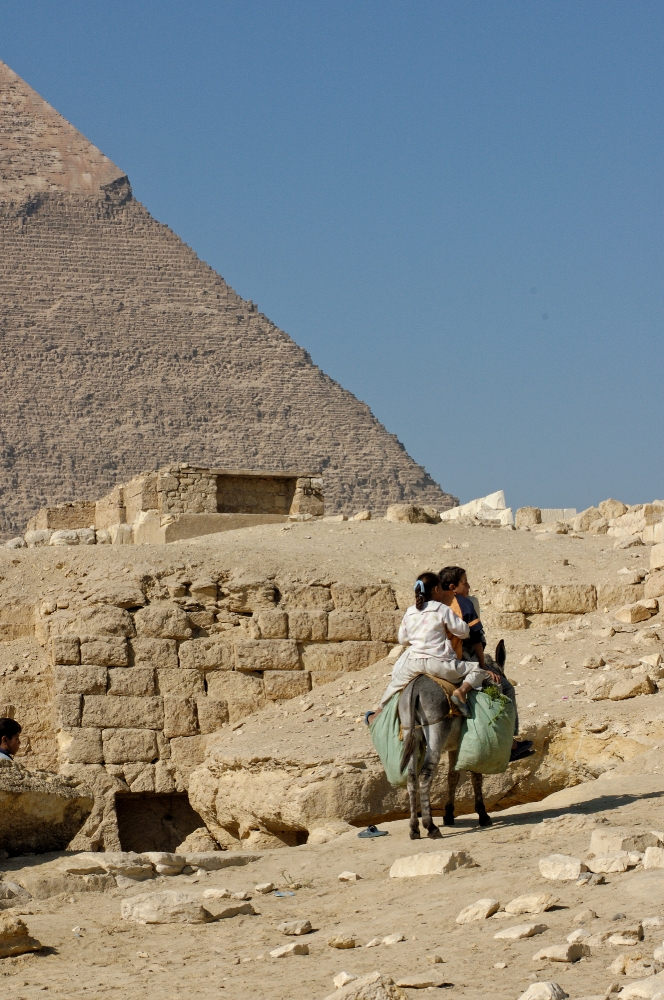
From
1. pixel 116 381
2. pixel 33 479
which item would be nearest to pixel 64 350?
pixel 116 381

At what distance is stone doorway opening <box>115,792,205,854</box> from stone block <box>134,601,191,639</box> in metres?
0.83

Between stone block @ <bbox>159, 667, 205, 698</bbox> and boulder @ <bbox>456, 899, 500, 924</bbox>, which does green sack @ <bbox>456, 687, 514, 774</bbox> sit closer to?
boulder @ <bbox>456, 899, 500, 924</bbox>

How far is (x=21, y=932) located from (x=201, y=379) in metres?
140

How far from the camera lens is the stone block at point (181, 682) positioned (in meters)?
8.49

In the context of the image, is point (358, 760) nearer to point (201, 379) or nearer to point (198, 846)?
point (198, 846)

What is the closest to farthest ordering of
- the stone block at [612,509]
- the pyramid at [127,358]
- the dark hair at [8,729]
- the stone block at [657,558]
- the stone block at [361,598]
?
the dark hair at [8,729]
the stone block at [361,598]
the stone block at [657,558]
the stone block at [612,509]
the pyramid at [127,358]

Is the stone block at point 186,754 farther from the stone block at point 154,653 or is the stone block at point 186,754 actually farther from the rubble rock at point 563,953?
the rubble rock at point 563,953

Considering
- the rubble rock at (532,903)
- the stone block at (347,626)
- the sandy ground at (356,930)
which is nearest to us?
the sandy ground at (356,930)

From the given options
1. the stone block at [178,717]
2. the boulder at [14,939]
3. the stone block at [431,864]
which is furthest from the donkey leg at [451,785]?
the stone block at [178,717]

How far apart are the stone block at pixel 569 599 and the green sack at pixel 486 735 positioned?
136 inches

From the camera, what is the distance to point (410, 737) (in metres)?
5.91

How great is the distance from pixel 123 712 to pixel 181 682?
1.18ft

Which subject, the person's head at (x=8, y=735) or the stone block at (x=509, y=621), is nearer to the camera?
the person's head at (x=8, y=735)

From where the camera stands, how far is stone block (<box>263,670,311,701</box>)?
8.64 meters
